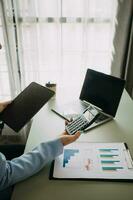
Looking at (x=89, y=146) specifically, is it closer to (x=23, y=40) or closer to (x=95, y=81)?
(x=95, y=81)

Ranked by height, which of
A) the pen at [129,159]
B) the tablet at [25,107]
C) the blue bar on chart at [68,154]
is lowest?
the blue bar on chart at [68,154]

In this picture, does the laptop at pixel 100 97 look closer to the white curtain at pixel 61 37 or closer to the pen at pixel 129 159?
the pen at pixel 129 159

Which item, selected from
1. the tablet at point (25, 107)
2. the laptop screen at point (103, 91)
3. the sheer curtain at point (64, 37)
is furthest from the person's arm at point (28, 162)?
the sheer curtain at point (64, 37)

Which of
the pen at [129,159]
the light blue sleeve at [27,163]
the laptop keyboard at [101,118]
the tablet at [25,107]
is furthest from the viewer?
the laptop keyboard at [101,118]

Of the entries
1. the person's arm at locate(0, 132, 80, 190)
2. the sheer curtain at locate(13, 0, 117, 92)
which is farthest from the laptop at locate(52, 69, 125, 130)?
the sheer curtain at locate(13, 0, 117, 92)

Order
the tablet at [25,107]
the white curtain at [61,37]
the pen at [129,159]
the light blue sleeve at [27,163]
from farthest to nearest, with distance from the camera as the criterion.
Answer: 1. the white curtain at [61,37]
2. the tablet at [25,107]
3. the pen at [129,159]
4. the light blue sleeve at [27,163]

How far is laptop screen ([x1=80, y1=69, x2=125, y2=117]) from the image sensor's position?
138 centimetres

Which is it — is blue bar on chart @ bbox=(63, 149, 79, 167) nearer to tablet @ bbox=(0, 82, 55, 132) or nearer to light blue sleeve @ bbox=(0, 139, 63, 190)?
light blue sleeve @ bbox=(0, 139, 63, 190)

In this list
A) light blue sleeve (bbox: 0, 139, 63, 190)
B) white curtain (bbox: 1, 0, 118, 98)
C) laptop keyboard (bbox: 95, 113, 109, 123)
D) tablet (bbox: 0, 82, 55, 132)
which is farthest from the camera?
white curtain (bbox: 1, 0, 118, 98)

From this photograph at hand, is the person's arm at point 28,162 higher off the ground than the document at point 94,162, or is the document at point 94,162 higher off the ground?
the person's arm at point 28,162

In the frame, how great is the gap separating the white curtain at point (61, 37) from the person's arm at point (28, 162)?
1.13 metres

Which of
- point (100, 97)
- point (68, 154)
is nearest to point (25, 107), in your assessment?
point (68, 154)

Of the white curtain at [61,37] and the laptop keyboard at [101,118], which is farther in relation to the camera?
the white curtain at [61,37]

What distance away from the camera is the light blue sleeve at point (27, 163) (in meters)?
0.90
